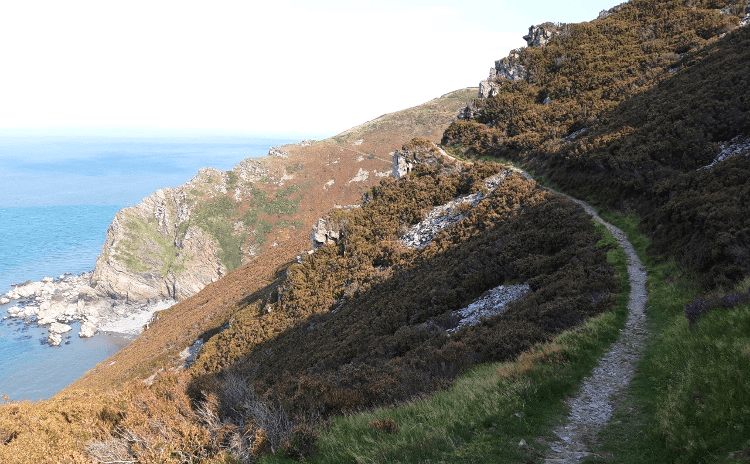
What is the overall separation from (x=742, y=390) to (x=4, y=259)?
181m

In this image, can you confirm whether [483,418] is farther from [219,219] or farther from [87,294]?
[87,294]

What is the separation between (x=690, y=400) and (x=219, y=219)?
104 meters

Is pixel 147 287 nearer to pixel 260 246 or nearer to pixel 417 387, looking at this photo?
pixel 260 246

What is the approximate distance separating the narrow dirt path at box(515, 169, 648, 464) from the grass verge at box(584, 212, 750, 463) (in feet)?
0.77

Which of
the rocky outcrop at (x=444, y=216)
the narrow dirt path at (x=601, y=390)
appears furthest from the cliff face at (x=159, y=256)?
the narrow dirt path at (x=601, y=390)

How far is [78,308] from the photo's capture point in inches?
3605

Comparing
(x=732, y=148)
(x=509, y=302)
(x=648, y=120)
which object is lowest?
(x=509, y=302)

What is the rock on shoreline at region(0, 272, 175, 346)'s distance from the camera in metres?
85.8

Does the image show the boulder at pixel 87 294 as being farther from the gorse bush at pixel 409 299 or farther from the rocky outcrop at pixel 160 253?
the gorse bush at pixel 409 299

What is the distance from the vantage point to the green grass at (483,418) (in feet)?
21.1

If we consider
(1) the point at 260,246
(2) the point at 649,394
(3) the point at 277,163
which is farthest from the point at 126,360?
(3) the point at 277,163

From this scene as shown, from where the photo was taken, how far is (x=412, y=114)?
151875 millimetres

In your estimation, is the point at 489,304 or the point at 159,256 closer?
the point at 489,304

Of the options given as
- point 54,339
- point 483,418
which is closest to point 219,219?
point 54,339
